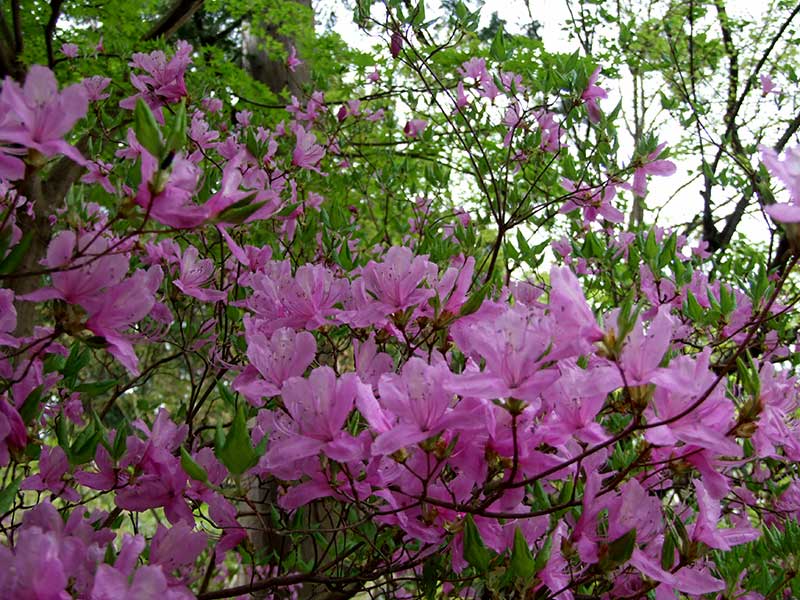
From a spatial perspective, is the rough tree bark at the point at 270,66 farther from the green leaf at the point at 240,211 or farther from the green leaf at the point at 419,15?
the green leaf at the point at 240,211

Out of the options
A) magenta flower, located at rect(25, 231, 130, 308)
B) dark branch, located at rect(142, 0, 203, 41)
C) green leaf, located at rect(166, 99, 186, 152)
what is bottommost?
magenta flower, located at rect(25, 231, 130, 308)

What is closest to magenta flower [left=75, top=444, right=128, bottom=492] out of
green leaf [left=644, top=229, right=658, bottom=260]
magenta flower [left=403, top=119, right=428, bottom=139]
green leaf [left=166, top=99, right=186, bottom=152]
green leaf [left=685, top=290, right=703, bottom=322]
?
green leaf [left=166, top=99, right=186, bottom=152]

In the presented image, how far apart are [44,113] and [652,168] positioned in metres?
1.68

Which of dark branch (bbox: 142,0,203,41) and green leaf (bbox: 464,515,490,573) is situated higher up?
dark branch (bbox: 142,0,203,41)

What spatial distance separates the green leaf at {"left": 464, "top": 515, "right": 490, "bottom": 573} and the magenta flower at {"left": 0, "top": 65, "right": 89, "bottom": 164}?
0.72 m

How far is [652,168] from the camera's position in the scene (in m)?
2.05

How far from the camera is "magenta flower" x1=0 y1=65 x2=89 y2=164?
82 centimetres

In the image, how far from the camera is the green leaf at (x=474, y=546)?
1.00 metres

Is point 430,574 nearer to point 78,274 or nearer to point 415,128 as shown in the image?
point 78,274

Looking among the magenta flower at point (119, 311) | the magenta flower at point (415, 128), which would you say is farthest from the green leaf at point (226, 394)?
the magenta flower at point (415, 128)

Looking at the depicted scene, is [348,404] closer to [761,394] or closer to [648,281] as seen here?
[761,394]

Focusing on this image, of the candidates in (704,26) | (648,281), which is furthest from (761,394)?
(704,26)

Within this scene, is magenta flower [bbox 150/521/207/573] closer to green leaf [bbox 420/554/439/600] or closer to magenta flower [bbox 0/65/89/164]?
green leaf [bbox 420/554/439/600]

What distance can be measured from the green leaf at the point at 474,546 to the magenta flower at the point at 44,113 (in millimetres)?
718
